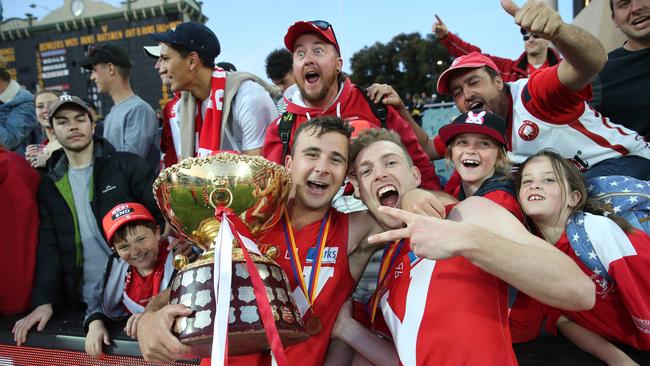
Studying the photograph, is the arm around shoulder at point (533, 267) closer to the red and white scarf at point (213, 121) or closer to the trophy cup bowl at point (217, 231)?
the trophy cup bowl at point (217, 231)

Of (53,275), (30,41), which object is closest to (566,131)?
(53,275)

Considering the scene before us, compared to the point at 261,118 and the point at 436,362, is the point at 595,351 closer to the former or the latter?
the point at 436,362

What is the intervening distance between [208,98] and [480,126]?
188cm

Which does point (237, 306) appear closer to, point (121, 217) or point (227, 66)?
point (121, 217)

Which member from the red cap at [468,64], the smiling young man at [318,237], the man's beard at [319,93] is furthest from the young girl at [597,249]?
the man's beard at [319,93]

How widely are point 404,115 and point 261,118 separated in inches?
39.1

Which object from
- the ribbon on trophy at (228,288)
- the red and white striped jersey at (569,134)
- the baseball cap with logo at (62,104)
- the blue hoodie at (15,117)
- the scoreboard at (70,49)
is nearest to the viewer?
the ribbon on trophy at (228,288)

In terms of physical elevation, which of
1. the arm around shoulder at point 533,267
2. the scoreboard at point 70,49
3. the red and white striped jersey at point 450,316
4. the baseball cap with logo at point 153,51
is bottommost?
the red and white striped jersey at point 450,316

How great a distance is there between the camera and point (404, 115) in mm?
3184

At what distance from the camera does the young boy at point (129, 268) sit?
2674 mm

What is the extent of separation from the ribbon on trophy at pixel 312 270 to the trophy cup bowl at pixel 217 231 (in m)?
0.16

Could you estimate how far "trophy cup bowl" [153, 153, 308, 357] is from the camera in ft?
4.72

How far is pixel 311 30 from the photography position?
2.93 metres

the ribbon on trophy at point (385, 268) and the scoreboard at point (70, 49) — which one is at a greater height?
the scoreboard at point (70, 49)
